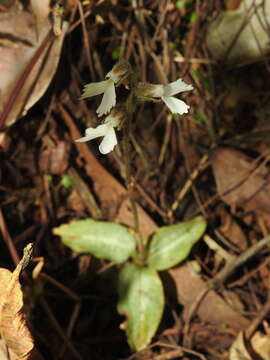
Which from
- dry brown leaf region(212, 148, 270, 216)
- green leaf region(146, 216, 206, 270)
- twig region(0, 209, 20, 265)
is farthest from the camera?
dry brown leaf region(212, 148, 270, 216)

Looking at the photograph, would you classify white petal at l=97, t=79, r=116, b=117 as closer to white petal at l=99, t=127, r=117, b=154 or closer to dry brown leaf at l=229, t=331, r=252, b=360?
white petal at l=99, t=127, r=117, b=154

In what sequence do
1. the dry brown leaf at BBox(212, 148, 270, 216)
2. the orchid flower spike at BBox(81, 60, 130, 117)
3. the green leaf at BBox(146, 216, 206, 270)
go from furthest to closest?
the dry brown leaf at BBox(212, 148, 270, 216)
the green leaf at BBox(146, 216, 206, 270)
the orchid flower spike at BBox(81, 60, 130, 117)

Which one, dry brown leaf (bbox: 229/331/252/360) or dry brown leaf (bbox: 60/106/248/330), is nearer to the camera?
dry brown leaf (bbox: 229/331/252/360)

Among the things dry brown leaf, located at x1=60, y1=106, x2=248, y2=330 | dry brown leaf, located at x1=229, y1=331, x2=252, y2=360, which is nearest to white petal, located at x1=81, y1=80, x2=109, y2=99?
dry brown leaf, located at x1=60, y1=106, x2=248, y2=330

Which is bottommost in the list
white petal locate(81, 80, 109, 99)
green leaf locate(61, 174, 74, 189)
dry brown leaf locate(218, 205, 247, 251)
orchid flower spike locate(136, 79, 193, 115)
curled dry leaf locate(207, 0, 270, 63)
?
dry brown leaf locate(218, 205, 247, 251)

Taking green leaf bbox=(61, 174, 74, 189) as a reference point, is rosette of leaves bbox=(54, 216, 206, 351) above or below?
below

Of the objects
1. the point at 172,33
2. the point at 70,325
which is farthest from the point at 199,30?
the point at 70,325

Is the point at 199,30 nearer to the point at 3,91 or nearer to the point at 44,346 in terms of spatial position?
the point at 3,91

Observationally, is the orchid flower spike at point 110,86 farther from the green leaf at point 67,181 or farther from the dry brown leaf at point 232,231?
the dry brown leaf at point 232,231
